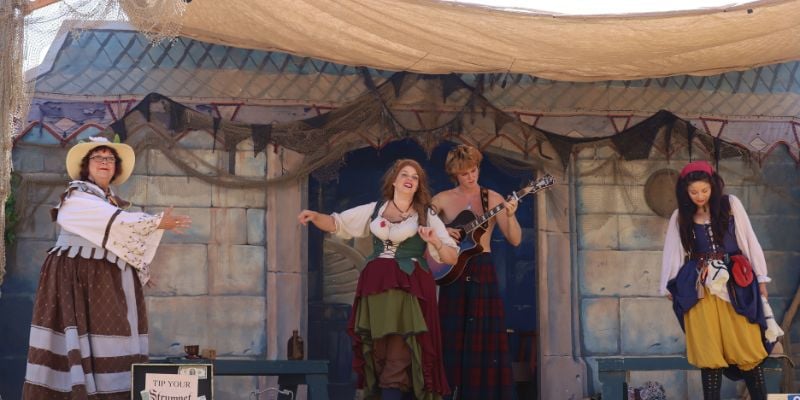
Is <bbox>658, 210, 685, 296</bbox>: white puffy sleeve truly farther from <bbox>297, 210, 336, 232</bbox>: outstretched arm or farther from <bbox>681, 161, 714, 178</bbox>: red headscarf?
<bbox>297, 210, 336, 232</bbox>: outstretched arm

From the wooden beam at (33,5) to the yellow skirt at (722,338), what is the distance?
12.0ft

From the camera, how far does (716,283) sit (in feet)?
20.2

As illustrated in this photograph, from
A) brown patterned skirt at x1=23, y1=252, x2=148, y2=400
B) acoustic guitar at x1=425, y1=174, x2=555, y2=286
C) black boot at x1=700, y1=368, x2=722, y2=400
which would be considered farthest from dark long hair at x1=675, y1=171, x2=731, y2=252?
brown patterned skirt at x1=23, y1=252, x2=148, y2=400

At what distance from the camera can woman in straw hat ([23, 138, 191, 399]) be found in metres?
5.78

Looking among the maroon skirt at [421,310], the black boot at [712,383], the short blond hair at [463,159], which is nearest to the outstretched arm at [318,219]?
the maroon skirt at [421,310]

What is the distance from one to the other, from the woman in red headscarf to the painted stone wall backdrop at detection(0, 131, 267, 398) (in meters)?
2.81

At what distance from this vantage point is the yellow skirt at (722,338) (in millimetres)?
6113

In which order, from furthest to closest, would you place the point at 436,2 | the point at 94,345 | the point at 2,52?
the point at 436,2 < the point at 94,345 < the point at 2,52

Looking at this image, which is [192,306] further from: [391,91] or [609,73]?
[609,73]

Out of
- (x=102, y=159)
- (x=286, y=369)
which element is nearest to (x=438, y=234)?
(x=286, y=369)

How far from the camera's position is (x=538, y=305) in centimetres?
816

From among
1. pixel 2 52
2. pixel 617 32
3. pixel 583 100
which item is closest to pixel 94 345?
pixel 2 52

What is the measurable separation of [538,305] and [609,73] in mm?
1694

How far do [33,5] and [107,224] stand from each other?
3.80ft
